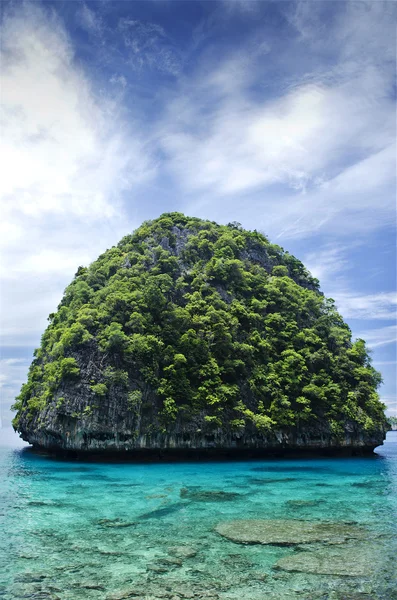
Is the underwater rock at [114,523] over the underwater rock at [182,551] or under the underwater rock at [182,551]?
under

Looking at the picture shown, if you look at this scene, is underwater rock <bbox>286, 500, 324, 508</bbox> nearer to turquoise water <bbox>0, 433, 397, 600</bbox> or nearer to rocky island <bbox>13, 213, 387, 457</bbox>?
turquoise water <bbox>0, 433, 397, 600</bbox>

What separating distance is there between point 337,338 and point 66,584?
31.9m

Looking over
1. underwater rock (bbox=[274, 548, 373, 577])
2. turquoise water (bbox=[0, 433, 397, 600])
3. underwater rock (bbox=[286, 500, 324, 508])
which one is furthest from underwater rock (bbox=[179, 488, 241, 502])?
underwater rock (bbox=[274, 548, 373, 577])

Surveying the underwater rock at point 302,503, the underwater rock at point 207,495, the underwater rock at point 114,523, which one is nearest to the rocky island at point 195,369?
the underwater rock at point 207,495

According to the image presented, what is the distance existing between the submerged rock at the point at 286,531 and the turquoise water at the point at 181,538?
267 mm

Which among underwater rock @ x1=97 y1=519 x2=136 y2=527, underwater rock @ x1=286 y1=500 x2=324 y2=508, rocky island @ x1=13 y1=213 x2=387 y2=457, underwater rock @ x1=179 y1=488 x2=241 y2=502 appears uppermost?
rocky island @ x1=13 y1=213 x2=387 y2=457

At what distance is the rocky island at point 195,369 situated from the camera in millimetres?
27406

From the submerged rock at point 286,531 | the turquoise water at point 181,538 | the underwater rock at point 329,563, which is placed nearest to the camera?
the turquoise water at point 181,538

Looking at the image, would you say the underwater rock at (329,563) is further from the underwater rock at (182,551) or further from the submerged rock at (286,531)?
the underwater rock at (182,551)

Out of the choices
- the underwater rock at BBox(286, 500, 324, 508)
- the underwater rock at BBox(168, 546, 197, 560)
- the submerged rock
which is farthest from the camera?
the underwater rock at BBox(286, 500, 324, 508)

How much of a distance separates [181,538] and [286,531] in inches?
110

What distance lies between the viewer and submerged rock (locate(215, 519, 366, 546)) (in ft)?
32.4

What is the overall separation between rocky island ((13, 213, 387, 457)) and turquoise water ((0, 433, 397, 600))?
658cm

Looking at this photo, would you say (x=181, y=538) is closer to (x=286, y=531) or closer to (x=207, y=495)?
(x=286, y=531)
